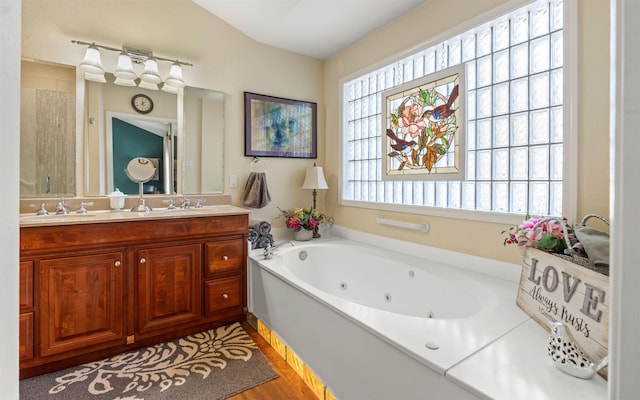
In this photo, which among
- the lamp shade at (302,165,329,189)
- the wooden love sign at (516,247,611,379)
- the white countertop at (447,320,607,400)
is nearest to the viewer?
the white countertop at (447,320,607,400)

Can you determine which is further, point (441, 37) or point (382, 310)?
point (441, 37)

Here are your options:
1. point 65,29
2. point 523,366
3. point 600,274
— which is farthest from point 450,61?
point 65,29

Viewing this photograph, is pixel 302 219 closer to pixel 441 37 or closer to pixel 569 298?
pixel 441 37

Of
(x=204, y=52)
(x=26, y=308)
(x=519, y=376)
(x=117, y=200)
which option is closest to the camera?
(x=519, y=376)

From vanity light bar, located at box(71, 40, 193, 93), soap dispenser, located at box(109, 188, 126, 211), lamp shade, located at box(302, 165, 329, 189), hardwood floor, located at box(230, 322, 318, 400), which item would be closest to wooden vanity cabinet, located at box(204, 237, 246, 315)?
hardwood floor, located at box(230, 322, 318, 400)

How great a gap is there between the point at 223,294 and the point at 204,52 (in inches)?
79.4

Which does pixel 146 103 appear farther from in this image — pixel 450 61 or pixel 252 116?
pixel 450 61

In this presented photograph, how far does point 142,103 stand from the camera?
2395 mm

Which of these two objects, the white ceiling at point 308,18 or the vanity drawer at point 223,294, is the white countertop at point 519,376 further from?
the white ceiling at point 308,18

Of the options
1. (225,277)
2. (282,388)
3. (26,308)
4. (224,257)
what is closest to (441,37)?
(224,257)

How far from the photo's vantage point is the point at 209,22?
2.62 m

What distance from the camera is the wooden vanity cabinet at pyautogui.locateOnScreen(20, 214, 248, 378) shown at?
66.4 inches

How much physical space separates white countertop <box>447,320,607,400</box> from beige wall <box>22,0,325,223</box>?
87.5 inches

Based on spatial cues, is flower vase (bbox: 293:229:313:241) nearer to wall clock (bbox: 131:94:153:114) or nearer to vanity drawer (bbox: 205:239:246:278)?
vanity drawer (bbox: 205:239:246:278)
